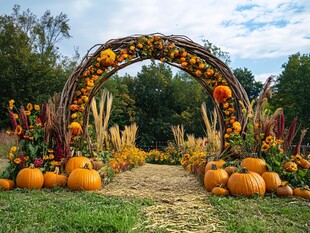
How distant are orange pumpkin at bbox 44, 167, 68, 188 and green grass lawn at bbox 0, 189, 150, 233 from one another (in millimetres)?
477

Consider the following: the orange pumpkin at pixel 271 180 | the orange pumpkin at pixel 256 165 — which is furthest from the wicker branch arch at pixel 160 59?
the orange pumpkin at pixel 271 180

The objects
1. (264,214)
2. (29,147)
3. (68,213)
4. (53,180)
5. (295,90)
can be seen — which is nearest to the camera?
(68,213)

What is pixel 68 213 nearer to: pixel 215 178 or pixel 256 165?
pixel 215 178

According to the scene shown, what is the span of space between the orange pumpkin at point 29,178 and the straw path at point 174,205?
0.77m

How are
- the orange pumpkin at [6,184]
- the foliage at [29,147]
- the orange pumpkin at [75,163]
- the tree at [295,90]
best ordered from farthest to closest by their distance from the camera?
the tree at [295,90], the orange pumpkin at [75,163], the foliage at [29,147], the orange pumpkin at [6,184]

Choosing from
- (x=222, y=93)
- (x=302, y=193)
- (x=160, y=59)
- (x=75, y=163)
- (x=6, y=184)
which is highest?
(x=160, y=59)

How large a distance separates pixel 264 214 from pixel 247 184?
0.74 m

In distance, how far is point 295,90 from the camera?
800 inches

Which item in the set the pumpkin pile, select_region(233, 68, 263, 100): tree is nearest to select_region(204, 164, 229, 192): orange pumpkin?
the pumpkin pile

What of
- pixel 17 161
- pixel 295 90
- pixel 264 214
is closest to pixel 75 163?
pixel 17 161

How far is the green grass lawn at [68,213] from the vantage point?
213 cm

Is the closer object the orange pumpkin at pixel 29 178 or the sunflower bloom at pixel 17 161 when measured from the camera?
the orange pumpkin at pixel 29 178

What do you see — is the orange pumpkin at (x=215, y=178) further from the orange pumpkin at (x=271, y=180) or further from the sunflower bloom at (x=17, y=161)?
the sunflower bloom at (x=17, y=161)

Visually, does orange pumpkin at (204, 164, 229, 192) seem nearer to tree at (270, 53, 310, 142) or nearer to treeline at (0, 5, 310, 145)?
treeline at (0, 5, 310, 145)
